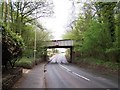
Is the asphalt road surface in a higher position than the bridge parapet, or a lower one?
lower

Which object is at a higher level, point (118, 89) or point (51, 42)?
point (51, 42)

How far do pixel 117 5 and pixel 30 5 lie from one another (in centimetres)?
→ 2074

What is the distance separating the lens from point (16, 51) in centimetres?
2089

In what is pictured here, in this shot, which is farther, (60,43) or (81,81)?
(60,43)

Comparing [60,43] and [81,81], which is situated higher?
[60,43]

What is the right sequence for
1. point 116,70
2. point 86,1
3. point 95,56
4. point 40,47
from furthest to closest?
point 40,47
point 95,56
point 116,70
point 86,1

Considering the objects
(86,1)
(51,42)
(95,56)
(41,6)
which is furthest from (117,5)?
(51,42)

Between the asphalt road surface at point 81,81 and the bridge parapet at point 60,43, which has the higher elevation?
the bridge parapet at point 60,43

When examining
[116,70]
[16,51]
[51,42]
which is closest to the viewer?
[16,51]

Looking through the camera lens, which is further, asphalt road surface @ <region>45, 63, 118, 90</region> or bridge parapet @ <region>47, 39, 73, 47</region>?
bridge parapet @ <region>47, 39, 73, 47</region>

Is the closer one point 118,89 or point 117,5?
point 118,89

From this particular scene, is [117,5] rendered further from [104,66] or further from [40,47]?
[40,47]

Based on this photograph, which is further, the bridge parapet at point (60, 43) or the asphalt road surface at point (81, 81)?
the bridge parapet at point (60, 43)

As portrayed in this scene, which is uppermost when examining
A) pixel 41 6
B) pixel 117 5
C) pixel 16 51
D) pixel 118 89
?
pixel 41 6
